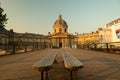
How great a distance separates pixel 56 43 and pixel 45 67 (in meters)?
99.7

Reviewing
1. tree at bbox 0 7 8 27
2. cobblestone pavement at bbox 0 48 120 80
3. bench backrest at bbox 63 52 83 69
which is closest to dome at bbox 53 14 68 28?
tree at bbox 0 7 8 27

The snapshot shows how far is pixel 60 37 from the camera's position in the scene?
104 meters

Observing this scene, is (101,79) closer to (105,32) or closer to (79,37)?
(105,32)

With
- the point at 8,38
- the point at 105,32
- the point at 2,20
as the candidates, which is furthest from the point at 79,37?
the point at 2,20

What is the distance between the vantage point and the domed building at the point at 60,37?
103562 mm

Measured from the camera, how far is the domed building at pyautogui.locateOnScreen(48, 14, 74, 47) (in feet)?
340

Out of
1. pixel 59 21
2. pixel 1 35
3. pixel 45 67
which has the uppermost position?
pixel 59 21

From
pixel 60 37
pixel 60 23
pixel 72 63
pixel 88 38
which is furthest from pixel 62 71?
pixel 88 38

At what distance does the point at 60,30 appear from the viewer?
111 metres

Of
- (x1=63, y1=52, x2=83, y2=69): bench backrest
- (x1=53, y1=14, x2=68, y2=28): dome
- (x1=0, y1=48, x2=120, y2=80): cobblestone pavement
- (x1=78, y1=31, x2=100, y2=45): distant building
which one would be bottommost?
(x1=0, y1=48, x2=120, y2=80): cobblestone pavement

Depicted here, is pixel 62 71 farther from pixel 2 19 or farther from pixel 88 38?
pixel 88 38

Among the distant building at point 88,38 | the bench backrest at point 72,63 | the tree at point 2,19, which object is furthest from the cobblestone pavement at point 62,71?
the distant building at point 88,38

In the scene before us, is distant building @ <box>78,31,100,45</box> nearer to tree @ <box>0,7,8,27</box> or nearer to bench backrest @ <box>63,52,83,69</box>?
tree @ <box>0,7,8,27</box>

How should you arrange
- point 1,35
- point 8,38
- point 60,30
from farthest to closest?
point 60,30 → point 8,38 → point 1,35
